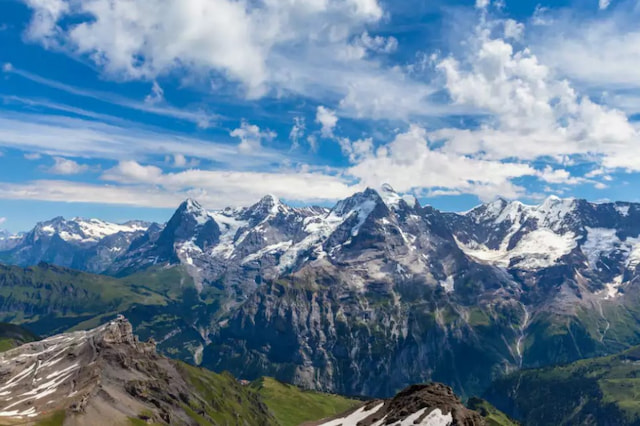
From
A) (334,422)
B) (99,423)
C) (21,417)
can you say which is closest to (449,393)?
(334,422)

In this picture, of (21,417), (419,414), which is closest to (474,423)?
(419,414)

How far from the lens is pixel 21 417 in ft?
618

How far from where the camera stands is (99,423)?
194 m

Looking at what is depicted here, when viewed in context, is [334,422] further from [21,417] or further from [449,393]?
[21,417]

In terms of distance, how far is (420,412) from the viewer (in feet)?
473

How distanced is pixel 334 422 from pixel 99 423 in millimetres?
86365

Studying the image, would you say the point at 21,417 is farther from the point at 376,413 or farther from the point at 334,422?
the point at 376,413

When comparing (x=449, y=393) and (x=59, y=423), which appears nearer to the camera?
(x=449, y=393)

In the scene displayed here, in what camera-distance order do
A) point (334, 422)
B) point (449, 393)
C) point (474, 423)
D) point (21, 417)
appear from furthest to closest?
point (21, 417) < point (334, 422) < point (449, 393) < point (474, 423)

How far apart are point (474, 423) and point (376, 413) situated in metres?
32.8

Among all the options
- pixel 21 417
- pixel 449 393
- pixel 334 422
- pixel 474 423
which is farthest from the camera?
pixel 21 417

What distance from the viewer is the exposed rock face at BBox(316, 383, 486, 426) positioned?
457ft

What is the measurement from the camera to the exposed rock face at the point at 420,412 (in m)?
139

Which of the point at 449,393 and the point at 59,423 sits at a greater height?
the point at 449,393
